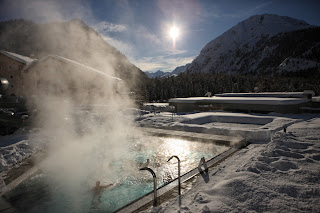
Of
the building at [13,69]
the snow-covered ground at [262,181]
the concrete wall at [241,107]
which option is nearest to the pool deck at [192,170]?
the snow-covered ground at [262,181]

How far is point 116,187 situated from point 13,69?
2308cm

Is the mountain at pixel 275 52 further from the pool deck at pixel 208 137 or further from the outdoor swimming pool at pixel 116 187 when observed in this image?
the outdoor swimming pool at pixel 116 187

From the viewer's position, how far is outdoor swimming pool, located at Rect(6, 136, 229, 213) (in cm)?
399

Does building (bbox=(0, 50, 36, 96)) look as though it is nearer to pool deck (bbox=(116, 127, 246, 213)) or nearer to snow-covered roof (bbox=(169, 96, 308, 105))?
snow-covered roof (bbox=(169, 96, 308, 105))

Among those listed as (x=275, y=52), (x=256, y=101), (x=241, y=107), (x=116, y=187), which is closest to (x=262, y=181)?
(x=116, y=187)

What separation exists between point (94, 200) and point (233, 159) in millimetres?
3809

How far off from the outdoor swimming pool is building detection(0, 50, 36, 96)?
66.9ft

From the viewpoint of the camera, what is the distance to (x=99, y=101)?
59.5ft

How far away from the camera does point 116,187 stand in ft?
15.4

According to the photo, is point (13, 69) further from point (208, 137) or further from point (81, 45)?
point (208, 137)

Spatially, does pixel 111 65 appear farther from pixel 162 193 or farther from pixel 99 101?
pixel 162 193

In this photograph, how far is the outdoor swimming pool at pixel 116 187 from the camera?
399 cm

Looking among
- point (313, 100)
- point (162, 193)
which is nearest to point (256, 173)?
point (162, 193)

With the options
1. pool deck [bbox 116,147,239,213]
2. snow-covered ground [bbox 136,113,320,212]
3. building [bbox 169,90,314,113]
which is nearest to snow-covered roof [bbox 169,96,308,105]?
building [bbox 169,90,314,113]
